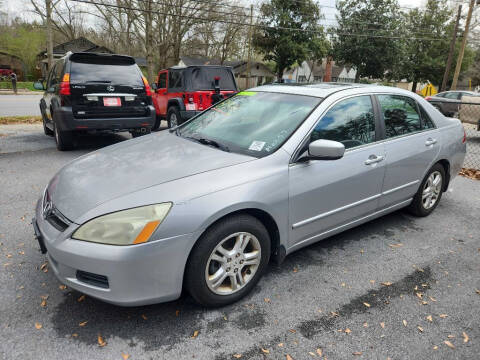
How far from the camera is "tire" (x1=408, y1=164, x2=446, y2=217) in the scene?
161 inches

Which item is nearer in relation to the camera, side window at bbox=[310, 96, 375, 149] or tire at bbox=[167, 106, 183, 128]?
side window at bbox=[310, 96, 375, 149]

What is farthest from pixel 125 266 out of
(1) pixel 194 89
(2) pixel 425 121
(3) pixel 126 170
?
(1) pixel 194 89

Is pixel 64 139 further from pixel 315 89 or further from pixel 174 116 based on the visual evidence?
pixel 315 89

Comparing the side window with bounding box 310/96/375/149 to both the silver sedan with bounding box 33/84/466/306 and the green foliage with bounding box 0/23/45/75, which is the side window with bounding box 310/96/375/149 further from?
the green foliage with bounding box 0/23/45/75

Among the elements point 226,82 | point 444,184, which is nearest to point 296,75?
point 226,82

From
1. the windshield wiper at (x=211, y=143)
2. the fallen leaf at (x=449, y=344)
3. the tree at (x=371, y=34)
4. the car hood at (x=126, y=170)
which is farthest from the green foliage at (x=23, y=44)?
the fallen leaf at (x=449, y=344)

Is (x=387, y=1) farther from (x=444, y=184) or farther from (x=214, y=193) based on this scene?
(x=214, y=193)

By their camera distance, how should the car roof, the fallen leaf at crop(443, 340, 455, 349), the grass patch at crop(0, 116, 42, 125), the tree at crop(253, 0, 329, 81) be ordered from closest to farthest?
the fallen leaf at crop(443, 340, 455, 349), the car roof, the grass patch at crop(0, 116, 42, 125), the tree at crop(253, 0, 329, 81)

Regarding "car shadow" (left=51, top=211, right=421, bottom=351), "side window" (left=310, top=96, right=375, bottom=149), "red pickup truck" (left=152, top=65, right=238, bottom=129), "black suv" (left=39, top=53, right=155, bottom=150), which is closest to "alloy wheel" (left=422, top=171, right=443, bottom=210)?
"side window" (left=310, top=96, right=375, bottom=149)

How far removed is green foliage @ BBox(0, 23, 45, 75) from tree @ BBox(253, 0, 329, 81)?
28141mm

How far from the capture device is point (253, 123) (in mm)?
3139

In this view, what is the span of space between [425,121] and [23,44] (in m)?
50.2

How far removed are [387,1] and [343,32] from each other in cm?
427

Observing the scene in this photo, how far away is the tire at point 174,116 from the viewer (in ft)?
30.6
